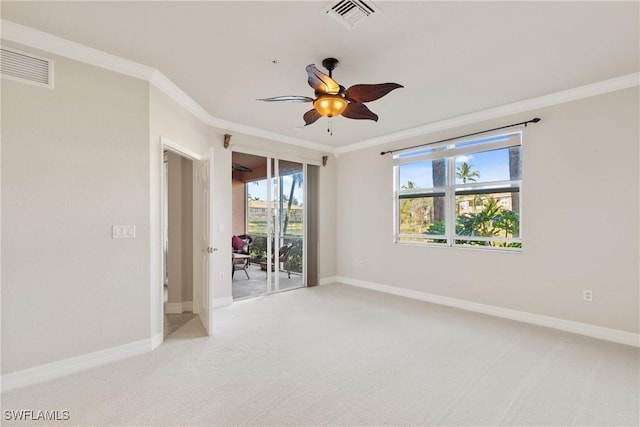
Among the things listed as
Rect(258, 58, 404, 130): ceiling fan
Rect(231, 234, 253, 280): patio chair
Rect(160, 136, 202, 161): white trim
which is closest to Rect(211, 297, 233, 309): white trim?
Rect(231, 234, 253, 280): patio chair

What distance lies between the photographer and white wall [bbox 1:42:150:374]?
7.66 feet

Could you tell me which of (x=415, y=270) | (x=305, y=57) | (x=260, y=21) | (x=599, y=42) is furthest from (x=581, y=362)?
(x=260, y=21)

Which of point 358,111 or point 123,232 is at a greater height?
point 358,111

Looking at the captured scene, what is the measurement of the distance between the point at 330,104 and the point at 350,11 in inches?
26.5

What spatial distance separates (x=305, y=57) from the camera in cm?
271

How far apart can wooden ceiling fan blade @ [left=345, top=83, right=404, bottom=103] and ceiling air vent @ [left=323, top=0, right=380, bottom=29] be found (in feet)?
1.45

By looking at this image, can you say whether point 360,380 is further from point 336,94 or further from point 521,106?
point 521,106

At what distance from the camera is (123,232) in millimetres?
2832

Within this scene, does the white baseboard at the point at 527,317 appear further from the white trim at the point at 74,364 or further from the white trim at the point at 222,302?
the white trim at the point at 74,364

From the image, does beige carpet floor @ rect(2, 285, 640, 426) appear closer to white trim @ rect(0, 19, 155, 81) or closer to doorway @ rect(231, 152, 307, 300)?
doorway @ rect(231, 152, 307, 300)

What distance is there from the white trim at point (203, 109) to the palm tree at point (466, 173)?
0.59 m

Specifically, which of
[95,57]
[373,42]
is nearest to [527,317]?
[373,42]

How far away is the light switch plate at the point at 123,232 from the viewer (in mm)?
2785

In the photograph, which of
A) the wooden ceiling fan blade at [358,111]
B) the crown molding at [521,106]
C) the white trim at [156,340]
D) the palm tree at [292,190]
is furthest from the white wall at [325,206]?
the white trim at [156,340]
